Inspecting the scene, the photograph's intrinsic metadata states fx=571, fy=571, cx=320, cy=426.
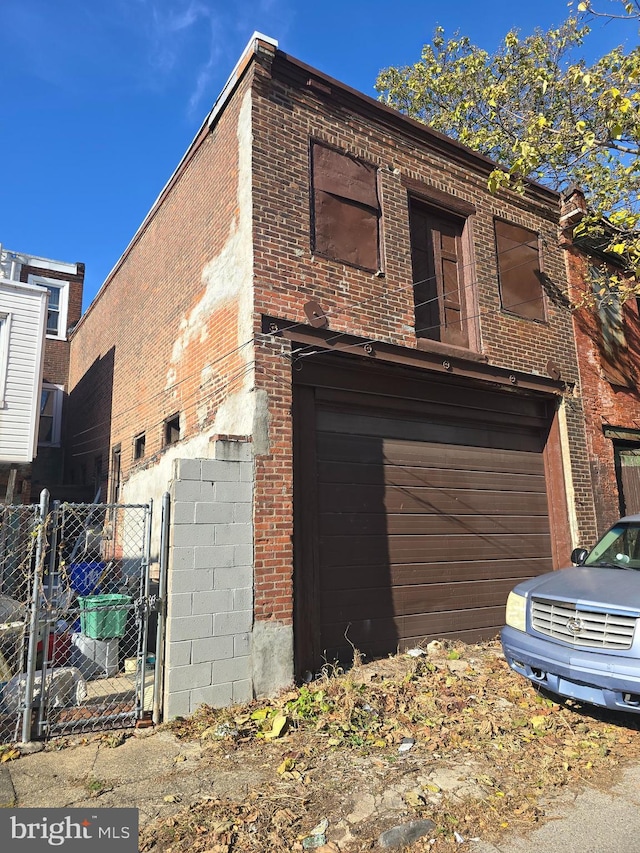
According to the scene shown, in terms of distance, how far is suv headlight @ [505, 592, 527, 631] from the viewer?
18.2 ft

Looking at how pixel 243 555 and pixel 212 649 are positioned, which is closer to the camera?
pixel 212 649

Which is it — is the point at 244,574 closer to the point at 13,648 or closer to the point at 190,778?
the point at 190,778

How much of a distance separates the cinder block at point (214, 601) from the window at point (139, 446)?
5.84 m

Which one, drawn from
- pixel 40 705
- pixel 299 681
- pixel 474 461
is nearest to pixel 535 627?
pixel 299 681

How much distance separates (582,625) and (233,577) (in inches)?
132

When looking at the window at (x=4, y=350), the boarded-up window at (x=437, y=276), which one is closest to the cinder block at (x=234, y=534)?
the boarded-up window at (x=437, y=276)

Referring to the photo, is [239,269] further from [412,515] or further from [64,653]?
[64,653]

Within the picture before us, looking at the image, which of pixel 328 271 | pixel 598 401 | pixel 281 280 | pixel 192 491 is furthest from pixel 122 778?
pixel 598 401

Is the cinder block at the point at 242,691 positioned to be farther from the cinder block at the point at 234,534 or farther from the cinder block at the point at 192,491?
the cinder block at the point at 192,491

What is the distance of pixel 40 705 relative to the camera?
499 centimetres

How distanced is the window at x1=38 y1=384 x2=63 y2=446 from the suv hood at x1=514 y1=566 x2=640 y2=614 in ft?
51.2

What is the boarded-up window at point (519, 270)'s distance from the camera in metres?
9.95

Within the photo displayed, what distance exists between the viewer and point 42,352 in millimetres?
12477

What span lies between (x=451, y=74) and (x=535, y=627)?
18.4m
